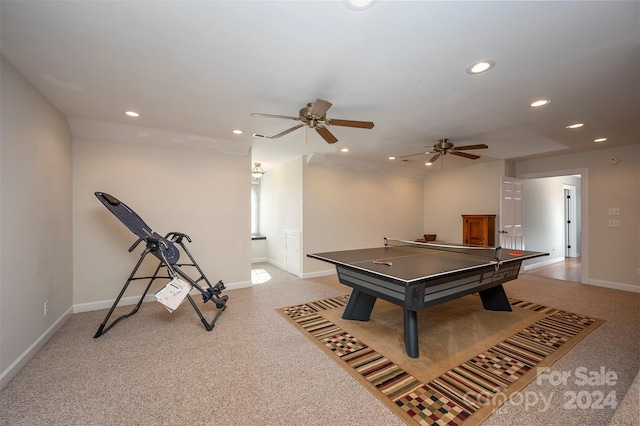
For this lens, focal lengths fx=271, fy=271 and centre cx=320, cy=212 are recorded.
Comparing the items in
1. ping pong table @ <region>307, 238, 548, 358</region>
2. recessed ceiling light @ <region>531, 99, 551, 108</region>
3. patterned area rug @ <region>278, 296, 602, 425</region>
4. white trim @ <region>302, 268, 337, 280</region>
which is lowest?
patterned area rug @ <region>278, 296, 602, 425</region>

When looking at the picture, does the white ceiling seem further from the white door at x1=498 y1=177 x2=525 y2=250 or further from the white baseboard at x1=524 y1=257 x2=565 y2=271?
the white baseboard at x1=524 y1=257 x2=565 y2=271

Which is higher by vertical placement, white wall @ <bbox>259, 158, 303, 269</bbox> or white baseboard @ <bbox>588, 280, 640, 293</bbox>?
white wall @ <bbox>259, 158, 303, 269</bbox>

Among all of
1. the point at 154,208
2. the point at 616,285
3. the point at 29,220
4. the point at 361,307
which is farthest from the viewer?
the point at 616,285

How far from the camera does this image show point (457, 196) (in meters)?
6.33

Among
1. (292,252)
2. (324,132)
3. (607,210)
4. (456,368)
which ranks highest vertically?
(324,132)

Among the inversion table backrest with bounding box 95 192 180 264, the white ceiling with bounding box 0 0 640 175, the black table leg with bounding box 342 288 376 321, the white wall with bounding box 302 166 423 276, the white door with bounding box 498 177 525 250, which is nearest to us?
the white ceiling with bounding box 0 0 640 175

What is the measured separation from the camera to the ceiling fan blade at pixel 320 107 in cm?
226

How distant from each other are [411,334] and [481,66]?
89.8 inches

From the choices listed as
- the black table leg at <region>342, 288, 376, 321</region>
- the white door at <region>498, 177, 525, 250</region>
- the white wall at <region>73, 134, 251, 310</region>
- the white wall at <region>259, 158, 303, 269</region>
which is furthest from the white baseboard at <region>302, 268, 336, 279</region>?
the white door at <region>498, 177, 525, 250</region>

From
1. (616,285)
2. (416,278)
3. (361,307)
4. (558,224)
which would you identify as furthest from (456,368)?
(558,224)

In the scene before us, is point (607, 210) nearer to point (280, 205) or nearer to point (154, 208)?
point (280, 205)

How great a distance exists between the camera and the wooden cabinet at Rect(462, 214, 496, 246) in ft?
18.0

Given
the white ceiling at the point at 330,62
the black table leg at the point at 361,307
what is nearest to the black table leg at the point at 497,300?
the black table leg at the point at 361,307

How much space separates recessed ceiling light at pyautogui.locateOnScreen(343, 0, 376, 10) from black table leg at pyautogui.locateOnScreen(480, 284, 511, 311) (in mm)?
3461
